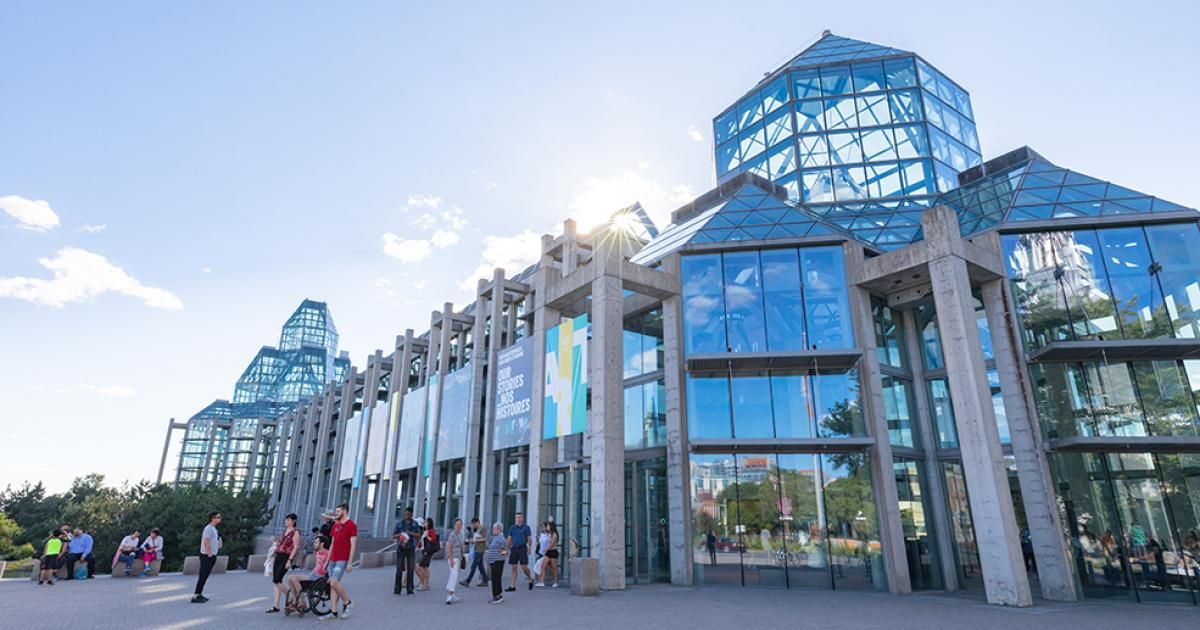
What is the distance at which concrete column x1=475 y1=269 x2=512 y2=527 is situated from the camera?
3262cm

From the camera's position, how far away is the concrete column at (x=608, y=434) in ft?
54.1

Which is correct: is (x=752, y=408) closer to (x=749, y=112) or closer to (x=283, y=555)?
(x=283, y=555)

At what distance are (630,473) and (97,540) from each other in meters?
41.6

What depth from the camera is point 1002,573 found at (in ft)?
47.5

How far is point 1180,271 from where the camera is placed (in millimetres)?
17766

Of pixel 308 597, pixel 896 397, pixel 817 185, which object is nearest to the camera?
pixel 308 597

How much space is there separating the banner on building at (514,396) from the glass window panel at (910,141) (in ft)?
62.5

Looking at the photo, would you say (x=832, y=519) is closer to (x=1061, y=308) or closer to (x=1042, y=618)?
(x=1042, y=618)

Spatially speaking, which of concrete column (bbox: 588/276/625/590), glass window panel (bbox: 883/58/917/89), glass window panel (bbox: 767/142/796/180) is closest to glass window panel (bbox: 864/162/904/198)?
glass window panel (bbox: 767/142/796/180)

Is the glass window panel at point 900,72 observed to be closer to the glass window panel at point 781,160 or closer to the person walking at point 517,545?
the glass window panel at point 781,160

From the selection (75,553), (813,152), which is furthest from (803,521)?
(75,553)

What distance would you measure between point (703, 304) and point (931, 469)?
8782 millimetres

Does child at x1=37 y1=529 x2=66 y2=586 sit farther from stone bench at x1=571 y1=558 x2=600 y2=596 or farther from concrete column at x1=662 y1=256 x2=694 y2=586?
concrete column at x1=662 y1=256 x2=694 y2=586

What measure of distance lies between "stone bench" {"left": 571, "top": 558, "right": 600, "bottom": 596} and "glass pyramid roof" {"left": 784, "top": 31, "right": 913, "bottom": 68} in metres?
27.3
